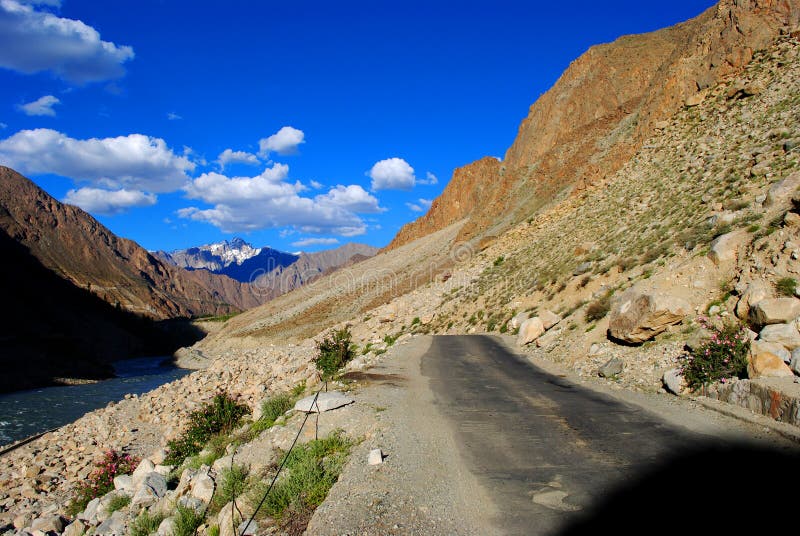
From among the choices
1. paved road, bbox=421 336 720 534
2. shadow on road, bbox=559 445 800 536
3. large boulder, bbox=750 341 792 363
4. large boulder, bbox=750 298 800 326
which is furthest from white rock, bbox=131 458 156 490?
large boulder, bbox=750 298 800 326

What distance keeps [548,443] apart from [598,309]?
30.8 feet

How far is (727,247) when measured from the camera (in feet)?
37.2

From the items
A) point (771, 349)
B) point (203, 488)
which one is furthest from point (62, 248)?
point (771, 349)

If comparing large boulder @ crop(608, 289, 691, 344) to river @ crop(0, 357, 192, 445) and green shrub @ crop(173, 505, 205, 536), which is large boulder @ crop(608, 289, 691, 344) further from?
river @ crop(0, 357, 192, 445)

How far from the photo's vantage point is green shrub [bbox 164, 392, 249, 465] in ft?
38.9

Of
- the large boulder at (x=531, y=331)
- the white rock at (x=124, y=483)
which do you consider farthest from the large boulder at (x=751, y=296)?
the white rock at (x=124, y=483)

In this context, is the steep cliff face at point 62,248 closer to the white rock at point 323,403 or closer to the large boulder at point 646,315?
the white rock at point 323,403

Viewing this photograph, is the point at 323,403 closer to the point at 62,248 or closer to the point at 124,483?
the point at 124,483

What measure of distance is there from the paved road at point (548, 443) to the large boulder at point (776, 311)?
301 cm

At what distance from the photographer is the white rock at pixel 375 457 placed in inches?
234

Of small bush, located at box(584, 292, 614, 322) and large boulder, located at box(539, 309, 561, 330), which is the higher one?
small bush, located at box(584, 292, 614, 322)

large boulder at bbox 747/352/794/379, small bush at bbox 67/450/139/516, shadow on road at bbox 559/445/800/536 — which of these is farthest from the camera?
small bush at bbox 67/450/139/516

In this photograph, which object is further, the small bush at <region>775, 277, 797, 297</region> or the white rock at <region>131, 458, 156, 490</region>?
the white rock at <region>131, 458, 156, 490</region>

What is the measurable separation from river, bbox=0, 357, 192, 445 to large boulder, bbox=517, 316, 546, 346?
964 inches
